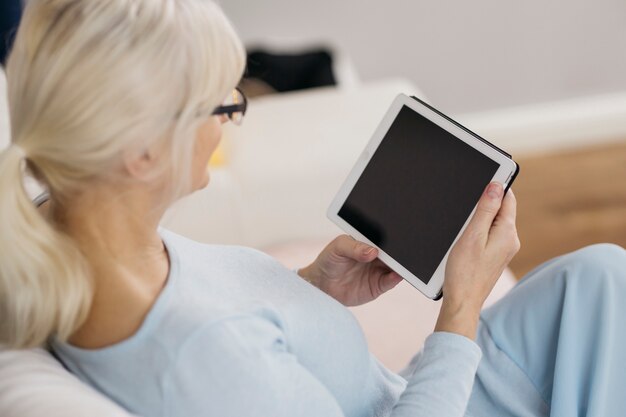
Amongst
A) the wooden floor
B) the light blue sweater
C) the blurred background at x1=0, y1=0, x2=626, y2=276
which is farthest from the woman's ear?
the wooden floor

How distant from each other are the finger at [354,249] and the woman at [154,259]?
0.38ft

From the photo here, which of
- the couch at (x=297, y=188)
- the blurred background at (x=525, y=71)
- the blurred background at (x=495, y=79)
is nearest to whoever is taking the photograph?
the couch at (x=297, y=188)

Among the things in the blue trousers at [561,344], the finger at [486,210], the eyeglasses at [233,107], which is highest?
the eyeglasses at [233,107]

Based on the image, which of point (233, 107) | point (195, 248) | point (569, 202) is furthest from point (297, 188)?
point (569, 202)

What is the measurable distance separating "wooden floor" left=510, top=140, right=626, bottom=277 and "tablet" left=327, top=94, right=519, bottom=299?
3.51 ft

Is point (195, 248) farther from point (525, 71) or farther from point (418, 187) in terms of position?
point (525, 71)

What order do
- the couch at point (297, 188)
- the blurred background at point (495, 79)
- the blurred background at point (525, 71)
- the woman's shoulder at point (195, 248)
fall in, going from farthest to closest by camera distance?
the blurred background at point (525, 71) < the blurred background at point (495, 79) < the couch at point (297, 188) < the woman's shoulder at point (195, 248)

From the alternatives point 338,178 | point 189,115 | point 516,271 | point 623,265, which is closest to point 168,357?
point 189,115

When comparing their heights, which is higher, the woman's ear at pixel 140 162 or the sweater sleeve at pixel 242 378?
the woman's ear at pixel 140 162

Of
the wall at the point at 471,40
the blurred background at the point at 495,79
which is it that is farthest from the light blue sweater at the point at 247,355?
the wall at the point at 471,40

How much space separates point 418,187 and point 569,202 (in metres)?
1.38

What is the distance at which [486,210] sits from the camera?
868 millimetres

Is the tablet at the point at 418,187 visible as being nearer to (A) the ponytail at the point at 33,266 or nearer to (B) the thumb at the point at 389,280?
(B) the thumb at the point at 389,280

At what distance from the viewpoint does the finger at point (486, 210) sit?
0.87 metres
